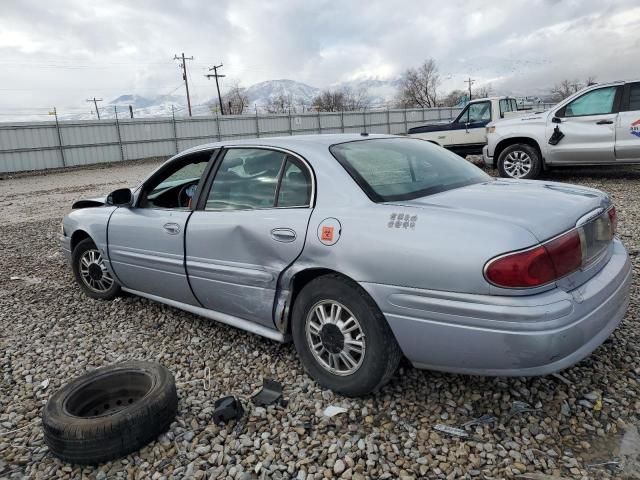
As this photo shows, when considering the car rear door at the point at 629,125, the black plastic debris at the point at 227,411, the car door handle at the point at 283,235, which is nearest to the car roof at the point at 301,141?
the car door handle at the point at 283,235

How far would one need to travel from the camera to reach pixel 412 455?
231cm

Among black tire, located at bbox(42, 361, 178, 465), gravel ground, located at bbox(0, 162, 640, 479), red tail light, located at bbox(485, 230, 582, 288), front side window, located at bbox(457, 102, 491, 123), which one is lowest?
gravel ground, located at bbox(0, 162, 640, 479)

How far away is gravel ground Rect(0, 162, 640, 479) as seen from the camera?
7.41 ft

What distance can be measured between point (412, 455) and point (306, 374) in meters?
0.93

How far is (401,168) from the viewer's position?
3.16m

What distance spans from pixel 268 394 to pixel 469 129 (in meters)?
11.5

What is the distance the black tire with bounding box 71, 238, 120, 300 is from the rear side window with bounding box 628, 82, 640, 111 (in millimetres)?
8326

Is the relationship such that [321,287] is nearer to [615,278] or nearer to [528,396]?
[528,396]

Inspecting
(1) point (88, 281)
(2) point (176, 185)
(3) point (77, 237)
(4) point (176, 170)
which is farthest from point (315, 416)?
(3) point (77, 237)

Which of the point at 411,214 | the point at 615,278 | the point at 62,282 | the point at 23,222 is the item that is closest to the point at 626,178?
the point at 615,278

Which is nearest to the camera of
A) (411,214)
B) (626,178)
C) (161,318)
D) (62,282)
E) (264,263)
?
(411,214)

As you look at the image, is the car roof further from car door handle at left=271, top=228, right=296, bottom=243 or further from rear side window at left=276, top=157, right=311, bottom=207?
car door handle at left=271, top=228, right=296, bottom=243

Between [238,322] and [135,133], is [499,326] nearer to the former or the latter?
[238,322]

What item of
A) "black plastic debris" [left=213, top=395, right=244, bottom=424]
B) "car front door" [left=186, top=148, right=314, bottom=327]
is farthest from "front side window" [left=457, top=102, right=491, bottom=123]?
"black plastic debris" [left=213, top=395, right=244, bottom=424]
